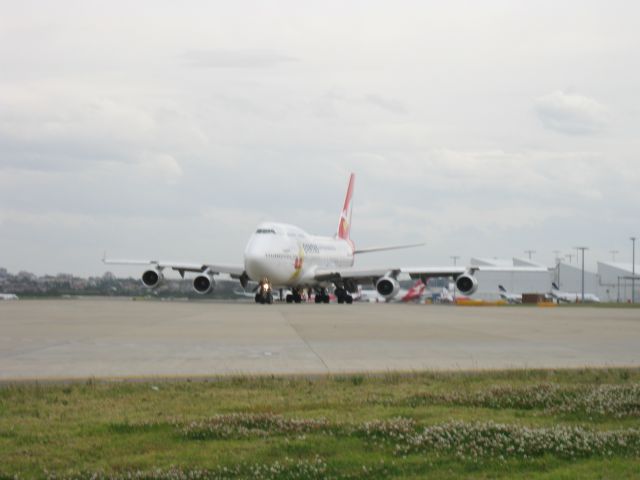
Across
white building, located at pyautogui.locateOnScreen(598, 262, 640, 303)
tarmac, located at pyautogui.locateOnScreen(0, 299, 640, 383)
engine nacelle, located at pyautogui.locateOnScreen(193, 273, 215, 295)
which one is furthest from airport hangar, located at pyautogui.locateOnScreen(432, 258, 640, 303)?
tarmac, located at pyautogui.locateOnScreen(0, 299, 640, 383)

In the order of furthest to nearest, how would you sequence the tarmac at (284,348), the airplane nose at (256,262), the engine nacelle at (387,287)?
the engine nacelle at (387,287)
the airplane nose at (256,262)
the tarmac at (284,348)

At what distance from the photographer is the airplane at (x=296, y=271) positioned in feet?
170

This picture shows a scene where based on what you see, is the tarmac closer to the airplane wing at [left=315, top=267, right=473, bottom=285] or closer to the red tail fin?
the airplane wing at [left=315, top=267, right=473, bottom=285]

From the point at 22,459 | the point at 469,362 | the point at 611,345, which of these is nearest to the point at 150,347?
the point at 469,362

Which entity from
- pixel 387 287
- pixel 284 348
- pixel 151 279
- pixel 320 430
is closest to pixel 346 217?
pixel 387 287

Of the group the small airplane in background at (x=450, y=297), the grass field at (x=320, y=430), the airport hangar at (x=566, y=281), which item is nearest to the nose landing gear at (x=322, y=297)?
the small airplane in background at (x=450, y=297)

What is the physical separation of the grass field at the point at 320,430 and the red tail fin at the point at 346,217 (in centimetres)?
6194

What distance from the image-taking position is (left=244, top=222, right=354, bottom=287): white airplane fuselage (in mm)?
51250

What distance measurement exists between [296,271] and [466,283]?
10007mm

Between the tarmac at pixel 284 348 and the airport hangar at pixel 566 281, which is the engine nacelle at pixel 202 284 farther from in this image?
the airport hangar at pixel 566 281

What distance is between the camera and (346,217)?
7462 centimetres

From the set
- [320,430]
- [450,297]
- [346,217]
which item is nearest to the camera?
[320,430]

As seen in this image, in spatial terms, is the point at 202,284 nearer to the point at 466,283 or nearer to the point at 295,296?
the point at 295,296

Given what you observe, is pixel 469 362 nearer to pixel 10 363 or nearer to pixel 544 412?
pixel 544 412
